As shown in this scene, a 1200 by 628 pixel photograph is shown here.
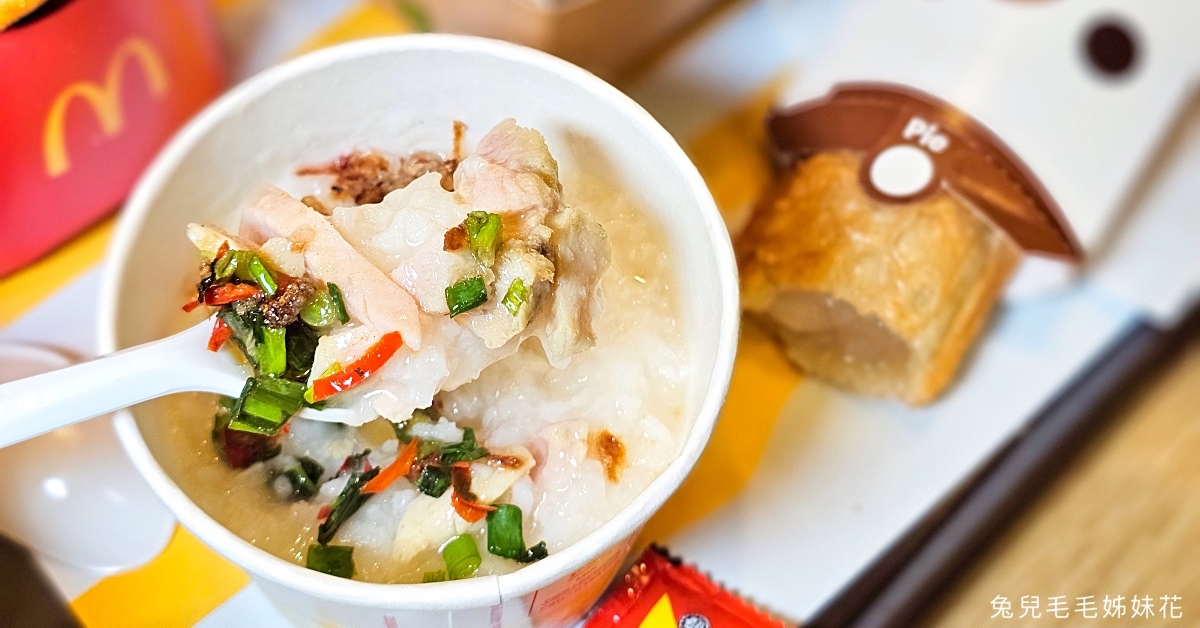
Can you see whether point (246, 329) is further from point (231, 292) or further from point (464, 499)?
point (464, 499)

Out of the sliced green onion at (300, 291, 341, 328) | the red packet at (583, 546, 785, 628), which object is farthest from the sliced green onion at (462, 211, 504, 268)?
the red packet at (583, 546, 785, 628)

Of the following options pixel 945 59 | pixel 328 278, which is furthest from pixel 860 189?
pixel 328 278

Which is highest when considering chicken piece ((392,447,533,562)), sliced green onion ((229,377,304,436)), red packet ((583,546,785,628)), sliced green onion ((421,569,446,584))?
sliced green onion ((229,377,304,436))

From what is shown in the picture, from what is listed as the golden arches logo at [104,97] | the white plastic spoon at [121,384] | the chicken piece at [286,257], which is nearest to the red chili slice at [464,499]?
the white plastic spoon at [121,384]

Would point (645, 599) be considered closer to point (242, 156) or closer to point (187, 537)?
point (187, 537)

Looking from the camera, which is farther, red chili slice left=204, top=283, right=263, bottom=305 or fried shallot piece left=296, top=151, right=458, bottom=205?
fried shallot piece left=296, top=151, right=458, bottom=205

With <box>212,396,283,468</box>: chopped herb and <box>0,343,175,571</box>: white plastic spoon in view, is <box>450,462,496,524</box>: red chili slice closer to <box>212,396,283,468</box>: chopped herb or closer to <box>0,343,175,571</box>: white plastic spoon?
<box>212,396,283,468</box>: chopped herb

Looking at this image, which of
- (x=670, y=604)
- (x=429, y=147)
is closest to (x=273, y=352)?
(x=429, y=147)

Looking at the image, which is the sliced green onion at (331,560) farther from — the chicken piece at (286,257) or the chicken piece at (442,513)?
the chicken piece at (286,257)
